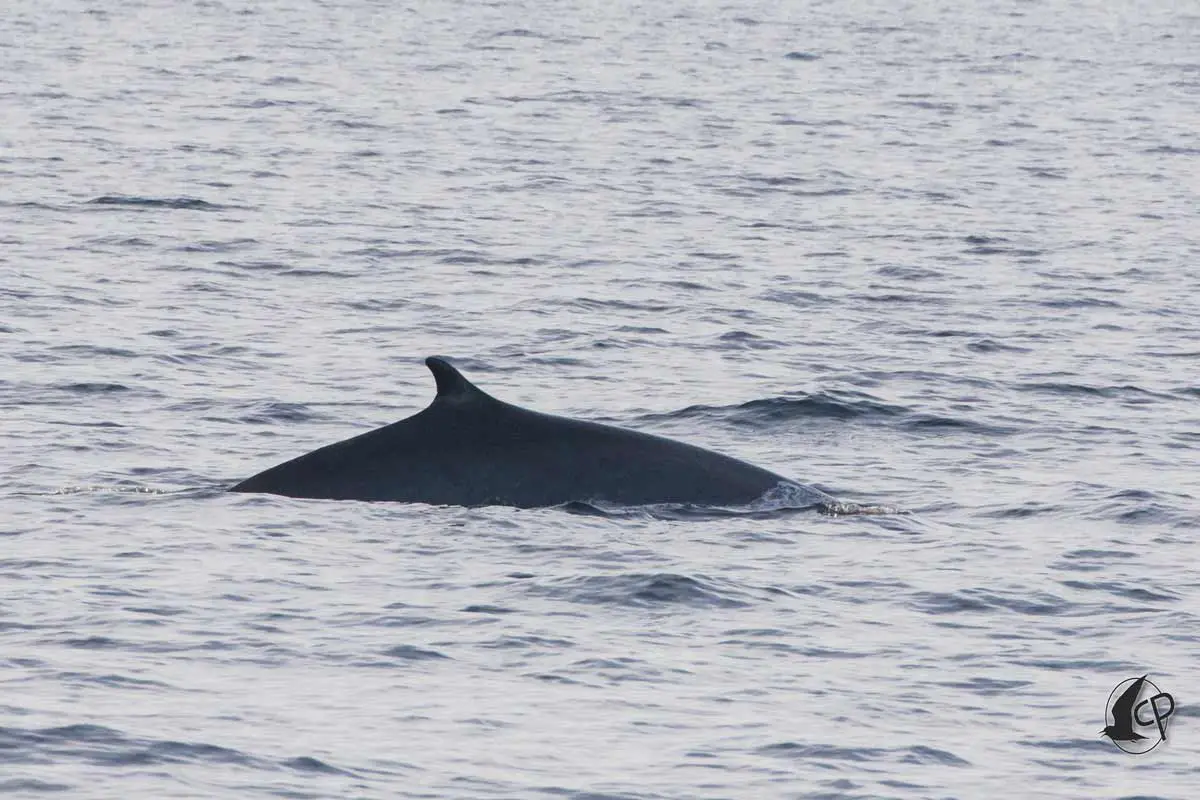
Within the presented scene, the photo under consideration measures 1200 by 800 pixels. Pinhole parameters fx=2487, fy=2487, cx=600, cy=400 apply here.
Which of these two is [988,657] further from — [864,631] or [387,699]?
[387,699]

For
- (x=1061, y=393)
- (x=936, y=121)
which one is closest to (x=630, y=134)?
(x=936, y=121)

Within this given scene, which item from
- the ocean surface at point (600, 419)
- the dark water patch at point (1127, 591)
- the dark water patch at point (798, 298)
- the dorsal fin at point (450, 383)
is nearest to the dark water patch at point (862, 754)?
the ocean surface at point (600, 419)

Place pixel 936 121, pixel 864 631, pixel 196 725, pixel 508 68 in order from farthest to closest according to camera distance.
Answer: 1. pixel 508 68
2. pixel 936 121
3. pixel 864 631
4. pixel 196 725

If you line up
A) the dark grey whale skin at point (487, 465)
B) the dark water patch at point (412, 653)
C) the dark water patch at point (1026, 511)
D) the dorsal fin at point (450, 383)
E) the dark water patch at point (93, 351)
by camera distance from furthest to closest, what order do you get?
the dark water patch at point (93, 351) → the dark water patch at point (1026, 511) → the dark grey whale skin at point (487, 465) → the dorsal fin at point (450, 383) → the dark water patch at point (412, 653)

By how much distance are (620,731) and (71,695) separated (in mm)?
2871

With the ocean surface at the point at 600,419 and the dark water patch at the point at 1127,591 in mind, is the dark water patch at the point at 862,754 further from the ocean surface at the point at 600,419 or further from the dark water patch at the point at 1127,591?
the dark water patch at the point at 1127,591

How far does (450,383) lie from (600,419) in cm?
551

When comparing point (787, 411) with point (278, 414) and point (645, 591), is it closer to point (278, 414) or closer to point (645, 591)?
point (278, 414)

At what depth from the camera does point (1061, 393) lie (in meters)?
23.9

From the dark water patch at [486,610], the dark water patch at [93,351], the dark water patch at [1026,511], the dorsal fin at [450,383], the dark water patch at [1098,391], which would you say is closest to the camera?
the dark water patch at [486,610]

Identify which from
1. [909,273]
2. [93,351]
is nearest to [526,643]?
[93,351]

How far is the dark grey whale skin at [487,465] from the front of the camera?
1706cm

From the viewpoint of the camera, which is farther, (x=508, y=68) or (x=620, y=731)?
(x=508, y=68)

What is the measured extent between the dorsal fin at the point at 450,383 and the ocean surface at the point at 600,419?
83 centimetres
